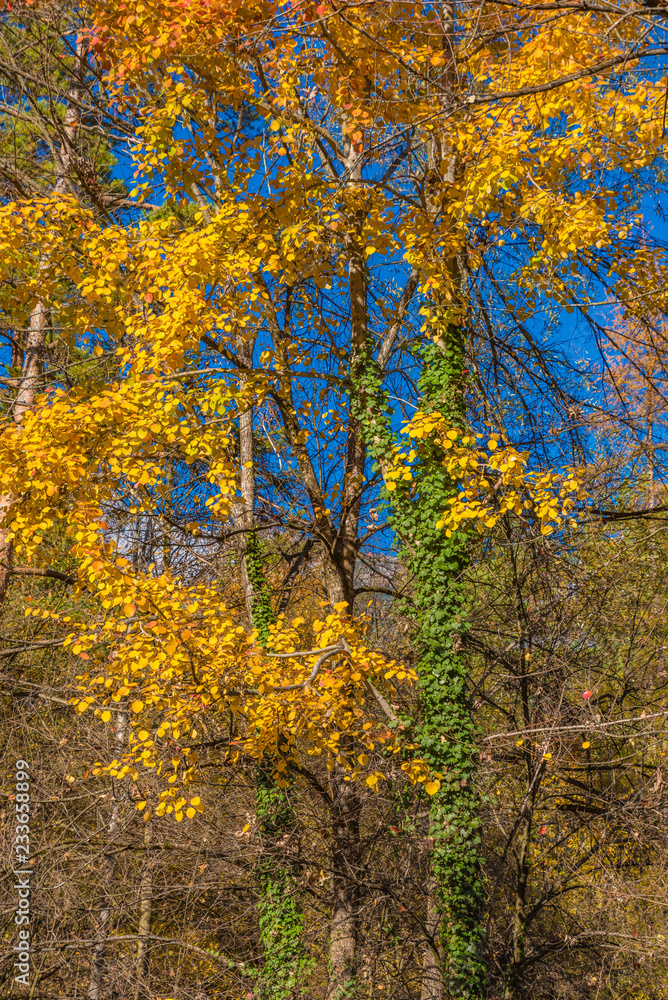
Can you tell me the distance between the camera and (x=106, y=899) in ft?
26.1

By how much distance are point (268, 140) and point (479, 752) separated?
6.60 metres

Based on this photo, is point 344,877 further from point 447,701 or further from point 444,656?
point 444,656

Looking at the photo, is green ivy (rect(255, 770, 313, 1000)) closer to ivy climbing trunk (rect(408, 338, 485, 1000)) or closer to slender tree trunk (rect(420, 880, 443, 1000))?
slender tree trunk (rect(420, 880, 443, 1000))

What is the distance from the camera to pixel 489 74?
7.88 meters

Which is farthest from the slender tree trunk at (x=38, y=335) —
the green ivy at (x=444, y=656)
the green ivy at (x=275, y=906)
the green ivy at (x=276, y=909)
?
the green ivy at (x=444, y=656)

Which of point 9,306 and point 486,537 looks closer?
point 486,537

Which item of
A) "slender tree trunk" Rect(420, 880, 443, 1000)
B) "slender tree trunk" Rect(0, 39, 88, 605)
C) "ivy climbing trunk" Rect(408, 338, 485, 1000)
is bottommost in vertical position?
"slender tree trunk" Rect(420, 880, 443, 1000)

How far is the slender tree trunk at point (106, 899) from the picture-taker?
23.7 feet

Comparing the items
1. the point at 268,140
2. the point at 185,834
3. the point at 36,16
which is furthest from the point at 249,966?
the point at 36,16

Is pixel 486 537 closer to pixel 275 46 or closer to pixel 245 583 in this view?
pixel 245 583

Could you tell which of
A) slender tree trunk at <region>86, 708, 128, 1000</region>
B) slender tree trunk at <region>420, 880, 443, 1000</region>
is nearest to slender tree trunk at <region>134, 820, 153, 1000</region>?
slender tree trunk at <region>86, 708, 128, 1000</region>

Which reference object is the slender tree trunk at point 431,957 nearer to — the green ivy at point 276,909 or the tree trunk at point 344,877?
the tree trunk at point 344,877

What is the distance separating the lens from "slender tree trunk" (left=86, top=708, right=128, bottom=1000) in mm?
7230

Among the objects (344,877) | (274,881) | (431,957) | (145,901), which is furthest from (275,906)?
(431,957)
